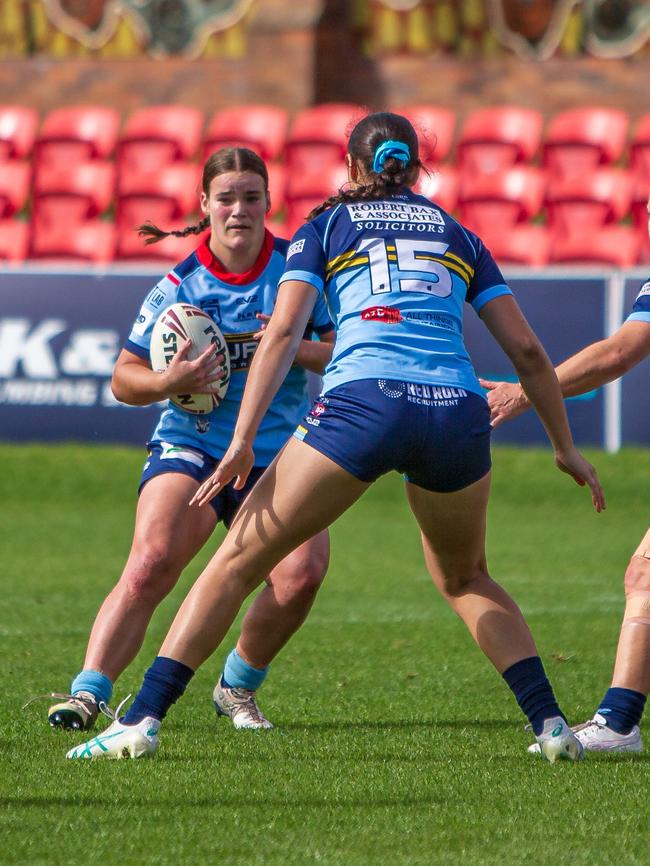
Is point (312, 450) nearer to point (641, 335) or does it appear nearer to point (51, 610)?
point (641, 335)

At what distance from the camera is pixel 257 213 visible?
5.76m

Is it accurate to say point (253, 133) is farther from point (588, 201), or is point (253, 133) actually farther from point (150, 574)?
point (150, 574)

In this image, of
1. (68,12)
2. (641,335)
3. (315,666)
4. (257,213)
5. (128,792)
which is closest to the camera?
(128,792)

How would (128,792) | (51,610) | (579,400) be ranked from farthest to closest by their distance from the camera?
(579,400), (51,610), (128,792)

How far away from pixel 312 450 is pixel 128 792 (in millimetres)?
1121

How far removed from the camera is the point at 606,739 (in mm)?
5109

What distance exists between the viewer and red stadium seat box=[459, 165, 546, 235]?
49.2 ft

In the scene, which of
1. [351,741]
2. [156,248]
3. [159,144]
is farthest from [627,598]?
[159,144]

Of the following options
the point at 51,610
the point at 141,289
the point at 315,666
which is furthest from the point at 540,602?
the point at 141,289

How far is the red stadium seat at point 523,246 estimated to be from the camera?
47.3 ft

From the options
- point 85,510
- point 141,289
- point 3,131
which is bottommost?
point 85,510

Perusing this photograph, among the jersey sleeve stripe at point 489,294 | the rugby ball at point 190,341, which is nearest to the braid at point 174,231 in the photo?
the rugby ball at point 190,341

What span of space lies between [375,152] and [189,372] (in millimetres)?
1059

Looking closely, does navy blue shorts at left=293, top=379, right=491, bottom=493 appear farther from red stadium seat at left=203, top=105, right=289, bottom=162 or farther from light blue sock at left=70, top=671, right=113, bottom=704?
red stadium seat at left=203, top=105, right=289, bottom=162
